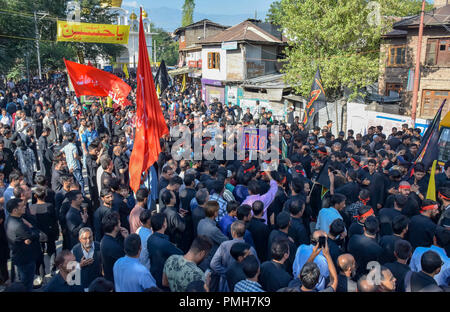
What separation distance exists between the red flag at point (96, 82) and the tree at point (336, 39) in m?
9.93

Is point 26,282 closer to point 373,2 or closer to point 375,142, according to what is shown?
point 375,142

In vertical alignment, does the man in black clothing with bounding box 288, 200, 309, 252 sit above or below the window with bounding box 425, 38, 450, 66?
below

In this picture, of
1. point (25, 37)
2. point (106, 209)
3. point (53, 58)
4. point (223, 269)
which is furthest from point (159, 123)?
point (53, 58)

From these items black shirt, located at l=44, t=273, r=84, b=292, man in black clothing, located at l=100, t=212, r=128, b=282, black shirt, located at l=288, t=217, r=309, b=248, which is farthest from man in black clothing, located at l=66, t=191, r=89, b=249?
black shirt, located at l=288, t=217, r=309, b=248

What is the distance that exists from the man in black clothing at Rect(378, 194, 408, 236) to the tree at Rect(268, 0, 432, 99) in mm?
12374

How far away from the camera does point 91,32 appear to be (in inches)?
1150

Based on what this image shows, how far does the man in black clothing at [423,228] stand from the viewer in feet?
15.8

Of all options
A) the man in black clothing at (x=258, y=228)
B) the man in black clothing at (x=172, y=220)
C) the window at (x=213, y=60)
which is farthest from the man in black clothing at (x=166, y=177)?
the window at (x=213, y=60)

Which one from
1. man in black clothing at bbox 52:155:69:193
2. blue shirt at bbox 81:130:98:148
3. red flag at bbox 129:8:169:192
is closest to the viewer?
red flag at bbox 129:8:169:192

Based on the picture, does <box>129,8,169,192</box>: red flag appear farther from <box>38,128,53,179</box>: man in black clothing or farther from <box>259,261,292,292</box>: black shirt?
<box>38,128,53,179</box>: man in black clothing

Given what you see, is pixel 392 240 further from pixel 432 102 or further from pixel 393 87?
pixel 393 87

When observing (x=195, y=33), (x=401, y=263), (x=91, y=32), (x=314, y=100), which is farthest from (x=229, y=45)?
(x=401, y=263)

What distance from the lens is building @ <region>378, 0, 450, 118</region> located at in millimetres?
18438

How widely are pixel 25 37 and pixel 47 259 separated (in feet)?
84.4
